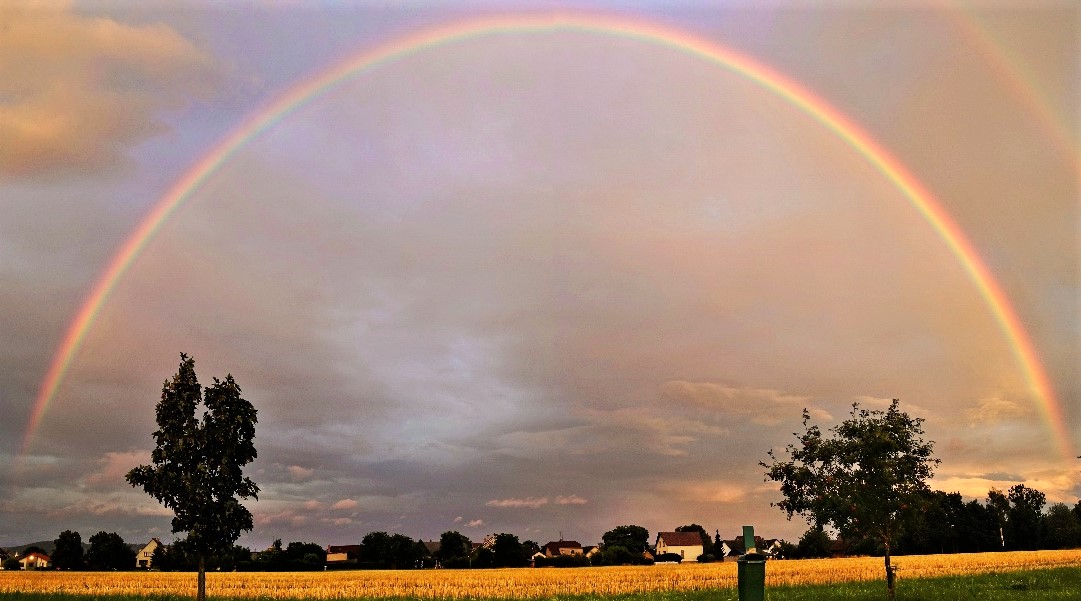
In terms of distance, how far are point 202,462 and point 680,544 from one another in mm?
159560

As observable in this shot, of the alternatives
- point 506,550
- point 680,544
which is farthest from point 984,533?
point 506,550

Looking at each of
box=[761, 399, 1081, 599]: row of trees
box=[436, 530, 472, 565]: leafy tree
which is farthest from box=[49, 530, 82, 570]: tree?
box=[761, 399, 1081, 599]: row of trees

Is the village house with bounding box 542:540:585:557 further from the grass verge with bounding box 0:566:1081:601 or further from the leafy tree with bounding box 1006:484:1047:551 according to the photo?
the grass verge with bounding box 0:566:1081:601

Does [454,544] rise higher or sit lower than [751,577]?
lower

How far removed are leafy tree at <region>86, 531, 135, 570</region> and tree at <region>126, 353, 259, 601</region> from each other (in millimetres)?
113752

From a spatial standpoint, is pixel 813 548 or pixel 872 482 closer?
pixel 872 482

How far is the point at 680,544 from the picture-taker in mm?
179375

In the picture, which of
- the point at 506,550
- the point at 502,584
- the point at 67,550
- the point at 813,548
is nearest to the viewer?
the point at 502,584

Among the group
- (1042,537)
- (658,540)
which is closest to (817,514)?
(1042,537)

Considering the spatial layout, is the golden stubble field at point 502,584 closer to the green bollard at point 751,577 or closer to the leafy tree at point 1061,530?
the green bollard at point 751,577

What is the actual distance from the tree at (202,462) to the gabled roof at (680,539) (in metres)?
157

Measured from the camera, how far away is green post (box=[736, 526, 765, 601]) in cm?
1336

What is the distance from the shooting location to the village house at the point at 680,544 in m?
178

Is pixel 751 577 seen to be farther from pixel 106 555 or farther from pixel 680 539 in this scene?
pixel 680 539
